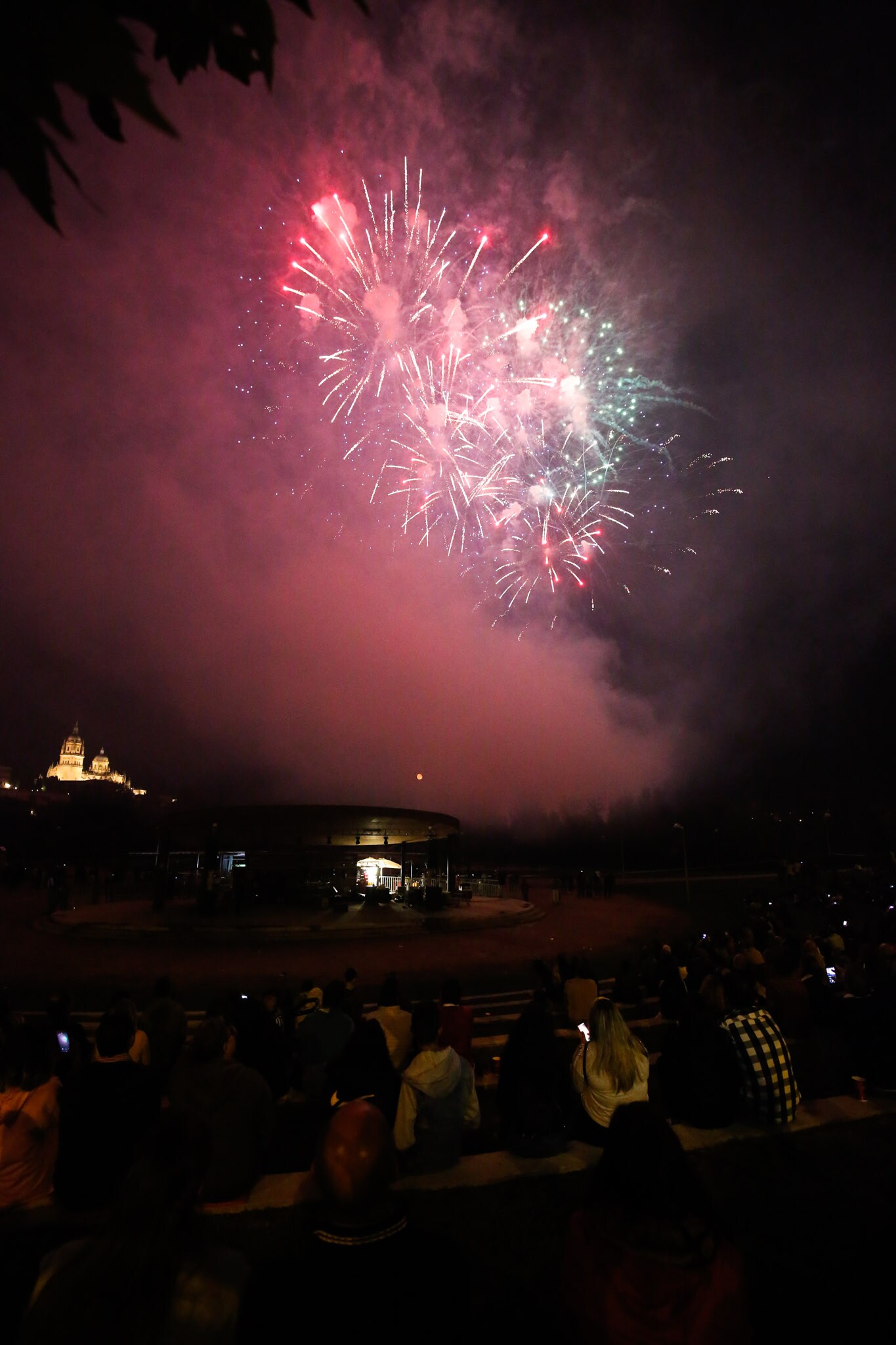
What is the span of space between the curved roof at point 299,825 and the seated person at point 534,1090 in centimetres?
2874

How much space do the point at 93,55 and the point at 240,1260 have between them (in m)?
3.19

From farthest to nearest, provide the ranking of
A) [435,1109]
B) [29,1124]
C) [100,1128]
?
[435,1109], [29,1124], [100,1128]

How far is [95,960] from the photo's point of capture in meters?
18.6

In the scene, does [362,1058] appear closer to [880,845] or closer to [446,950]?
[446,950]

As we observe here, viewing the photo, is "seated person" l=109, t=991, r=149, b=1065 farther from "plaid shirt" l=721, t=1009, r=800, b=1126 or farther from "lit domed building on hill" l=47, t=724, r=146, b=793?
"lit domed building on hill" l=47, t=724, r=146, b=793

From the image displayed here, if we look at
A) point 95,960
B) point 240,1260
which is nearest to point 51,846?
point 95,960

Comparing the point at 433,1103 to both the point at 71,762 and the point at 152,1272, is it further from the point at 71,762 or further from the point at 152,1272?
the point at 71,762

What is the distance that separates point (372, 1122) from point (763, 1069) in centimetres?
418

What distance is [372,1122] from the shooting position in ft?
7.33

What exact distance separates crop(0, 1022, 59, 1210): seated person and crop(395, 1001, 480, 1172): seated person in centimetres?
225

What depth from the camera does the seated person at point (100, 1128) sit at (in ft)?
12.0

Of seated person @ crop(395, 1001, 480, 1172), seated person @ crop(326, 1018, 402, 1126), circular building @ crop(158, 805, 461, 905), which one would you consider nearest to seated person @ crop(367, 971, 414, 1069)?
seated person @ crop(326, 1018, 402, 1126)

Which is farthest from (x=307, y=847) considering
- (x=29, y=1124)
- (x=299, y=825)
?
(x=29, y=1124)

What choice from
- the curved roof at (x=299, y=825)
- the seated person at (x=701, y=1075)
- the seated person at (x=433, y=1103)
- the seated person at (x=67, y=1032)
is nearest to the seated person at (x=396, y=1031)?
the seated person at (x=433, y=1103)
